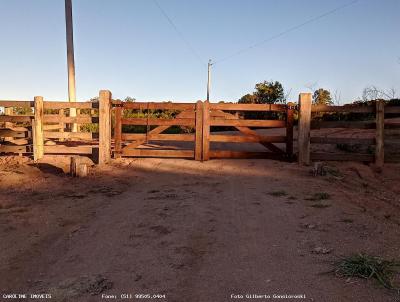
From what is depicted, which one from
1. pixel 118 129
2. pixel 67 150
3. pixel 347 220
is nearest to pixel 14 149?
pixel 67 150

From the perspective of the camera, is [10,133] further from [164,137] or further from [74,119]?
[164,137]

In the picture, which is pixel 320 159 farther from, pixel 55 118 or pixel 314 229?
pixel 55 118

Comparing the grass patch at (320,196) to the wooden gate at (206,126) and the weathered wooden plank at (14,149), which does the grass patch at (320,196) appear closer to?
the wooden gate at (206,126)

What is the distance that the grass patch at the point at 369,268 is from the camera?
3582 millimetres

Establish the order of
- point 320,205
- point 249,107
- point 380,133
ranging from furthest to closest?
point 249,107
point 380,133
point 320,205

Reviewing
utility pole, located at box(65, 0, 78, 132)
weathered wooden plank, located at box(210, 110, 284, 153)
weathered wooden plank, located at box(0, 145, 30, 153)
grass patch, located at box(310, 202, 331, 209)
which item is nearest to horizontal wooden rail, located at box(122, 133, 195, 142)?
weathered wooden plank, located at box(210, 110, 284, 153)

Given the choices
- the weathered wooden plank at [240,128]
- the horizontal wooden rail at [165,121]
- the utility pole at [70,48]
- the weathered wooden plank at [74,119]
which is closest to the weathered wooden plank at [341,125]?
the weathered wooden plank at [240,128]

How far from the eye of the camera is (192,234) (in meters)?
5.02

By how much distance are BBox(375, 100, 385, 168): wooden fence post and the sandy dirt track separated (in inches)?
51.6

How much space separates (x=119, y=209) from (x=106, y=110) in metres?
4.99

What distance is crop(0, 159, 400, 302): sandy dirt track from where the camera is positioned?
11.9ft

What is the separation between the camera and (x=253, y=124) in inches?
424

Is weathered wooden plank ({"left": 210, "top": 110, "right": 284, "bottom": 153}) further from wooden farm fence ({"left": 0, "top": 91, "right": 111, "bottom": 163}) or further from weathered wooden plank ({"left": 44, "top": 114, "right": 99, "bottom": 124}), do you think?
weathered wooden plank ({"left": 44, "top": 114, "right": 99, "bottom": 124})

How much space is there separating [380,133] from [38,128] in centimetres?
879
